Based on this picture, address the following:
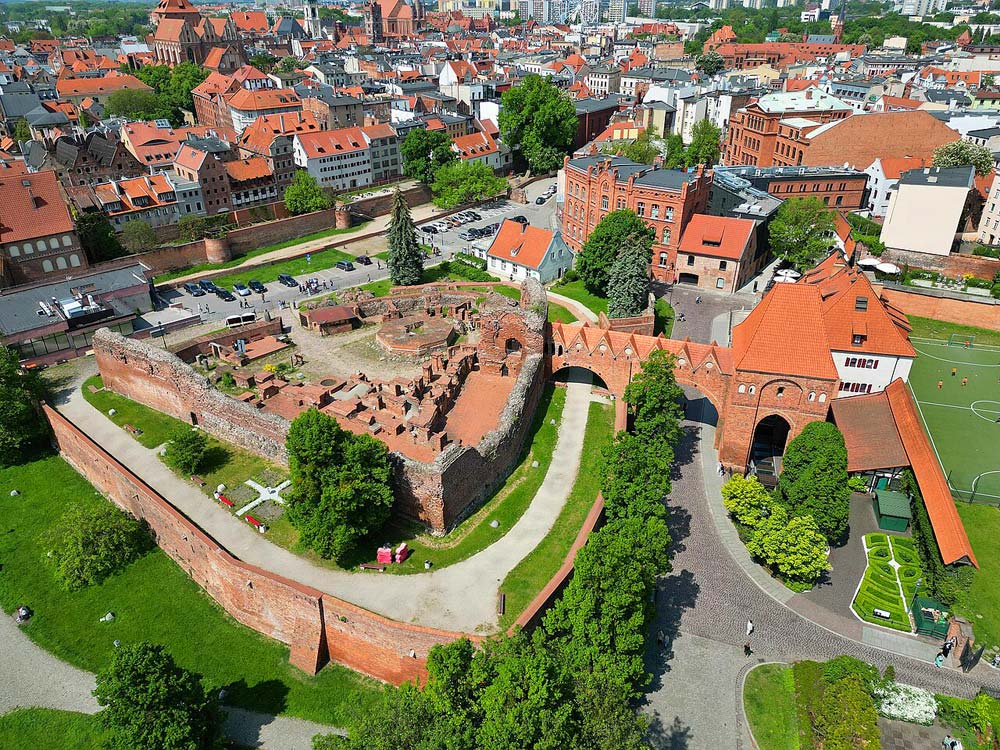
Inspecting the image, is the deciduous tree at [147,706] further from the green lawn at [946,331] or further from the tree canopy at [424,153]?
the tree canopy at [424,153]

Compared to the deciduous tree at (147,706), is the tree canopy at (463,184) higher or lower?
higher

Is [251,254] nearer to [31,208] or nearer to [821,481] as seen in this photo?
[31,208]

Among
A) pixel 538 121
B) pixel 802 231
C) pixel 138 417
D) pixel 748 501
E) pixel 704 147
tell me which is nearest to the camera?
pixel 748 501

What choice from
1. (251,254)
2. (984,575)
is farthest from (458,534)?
(251,254)

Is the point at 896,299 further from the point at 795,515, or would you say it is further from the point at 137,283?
the point at 137,283

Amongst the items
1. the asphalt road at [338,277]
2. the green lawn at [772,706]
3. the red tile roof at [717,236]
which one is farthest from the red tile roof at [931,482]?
the asphalt road at [338,277]

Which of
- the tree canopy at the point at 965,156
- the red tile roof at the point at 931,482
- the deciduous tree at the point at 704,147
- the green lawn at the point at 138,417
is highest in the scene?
the tree canopy at the point at 965,156

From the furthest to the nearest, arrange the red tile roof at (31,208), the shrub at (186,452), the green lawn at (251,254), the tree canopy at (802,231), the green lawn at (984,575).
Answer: the green lawn at (251,254) → the tree canopy at (802,231) → the red tile roof at (31,208) → the shrub at (186,452) → the green lawn at (984,575)
